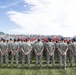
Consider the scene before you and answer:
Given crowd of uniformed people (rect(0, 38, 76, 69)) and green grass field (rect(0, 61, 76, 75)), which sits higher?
crowd of uniformed people (rect(0, 38, 76, 69))

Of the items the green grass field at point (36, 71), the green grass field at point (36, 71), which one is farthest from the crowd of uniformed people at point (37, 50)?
the green grass field at point (36, 71)

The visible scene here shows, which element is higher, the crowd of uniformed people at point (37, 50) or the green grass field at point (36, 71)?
the crowd of uniformed people at point (37, 50)

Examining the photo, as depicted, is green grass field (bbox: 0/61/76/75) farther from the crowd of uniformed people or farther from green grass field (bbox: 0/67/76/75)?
the crowd of uniformed people

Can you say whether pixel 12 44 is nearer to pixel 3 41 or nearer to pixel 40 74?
pixel 3 41

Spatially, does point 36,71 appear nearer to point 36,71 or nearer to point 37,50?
point 36,71

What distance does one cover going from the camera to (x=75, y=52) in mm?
27234

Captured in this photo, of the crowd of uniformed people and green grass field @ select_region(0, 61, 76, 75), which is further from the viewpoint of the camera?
the crowd of uniformed people

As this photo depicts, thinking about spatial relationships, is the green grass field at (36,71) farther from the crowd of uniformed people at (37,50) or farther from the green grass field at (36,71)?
the crowd of uniformed people at (37,50)

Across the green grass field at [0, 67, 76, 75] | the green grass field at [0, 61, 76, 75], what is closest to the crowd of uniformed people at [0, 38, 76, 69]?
the green grass field at [0, 61, 76, 75]

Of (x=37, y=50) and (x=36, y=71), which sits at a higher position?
(x=37, y=50)

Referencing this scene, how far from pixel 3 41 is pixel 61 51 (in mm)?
5802

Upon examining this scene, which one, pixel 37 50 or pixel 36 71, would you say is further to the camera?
pixel 37 50

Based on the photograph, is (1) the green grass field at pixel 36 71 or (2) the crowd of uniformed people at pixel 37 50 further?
(2) the crowd of uniformed people at pixel 37 50

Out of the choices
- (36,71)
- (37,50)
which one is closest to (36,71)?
(36,71)
